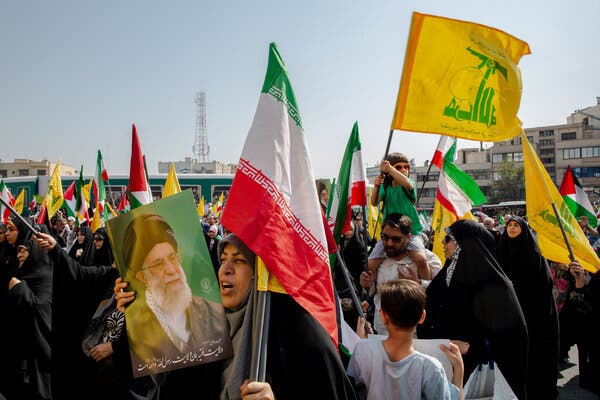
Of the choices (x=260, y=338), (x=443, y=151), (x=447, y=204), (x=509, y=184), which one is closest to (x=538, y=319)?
(x=447, y=204)

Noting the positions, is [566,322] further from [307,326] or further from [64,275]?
[64,275]

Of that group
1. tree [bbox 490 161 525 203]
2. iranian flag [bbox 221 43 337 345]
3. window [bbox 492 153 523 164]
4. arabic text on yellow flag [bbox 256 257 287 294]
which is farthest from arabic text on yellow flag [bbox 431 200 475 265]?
window [bbox 492 153 523 164]

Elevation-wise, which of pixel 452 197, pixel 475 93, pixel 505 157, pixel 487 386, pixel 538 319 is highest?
pixel 505 157

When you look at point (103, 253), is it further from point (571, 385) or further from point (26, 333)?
point (571, 385)

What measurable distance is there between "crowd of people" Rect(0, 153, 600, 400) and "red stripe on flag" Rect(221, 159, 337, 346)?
104 millimetres

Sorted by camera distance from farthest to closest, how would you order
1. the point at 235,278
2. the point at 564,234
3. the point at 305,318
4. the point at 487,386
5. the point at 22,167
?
1. the point at 22,167
2. the point at 564,234
3. the point at 487,386
4. the point at 235,278
5. the point at 305,318

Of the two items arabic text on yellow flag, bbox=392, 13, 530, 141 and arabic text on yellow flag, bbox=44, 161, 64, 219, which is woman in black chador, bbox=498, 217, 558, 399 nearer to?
arabic text on yellow flag, bbox=392, 13, 530, 141

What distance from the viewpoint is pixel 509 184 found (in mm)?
64812

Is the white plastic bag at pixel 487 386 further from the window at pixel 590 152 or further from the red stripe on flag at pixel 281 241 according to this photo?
the window at pixel 590 152

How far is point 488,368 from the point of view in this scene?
3.03 m

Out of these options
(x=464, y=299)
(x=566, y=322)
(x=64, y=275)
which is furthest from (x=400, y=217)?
(x=566, y=322)

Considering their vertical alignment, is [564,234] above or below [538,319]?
above

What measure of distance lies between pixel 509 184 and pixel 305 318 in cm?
6858

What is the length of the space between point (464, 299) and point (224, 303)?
1926 millimetres
